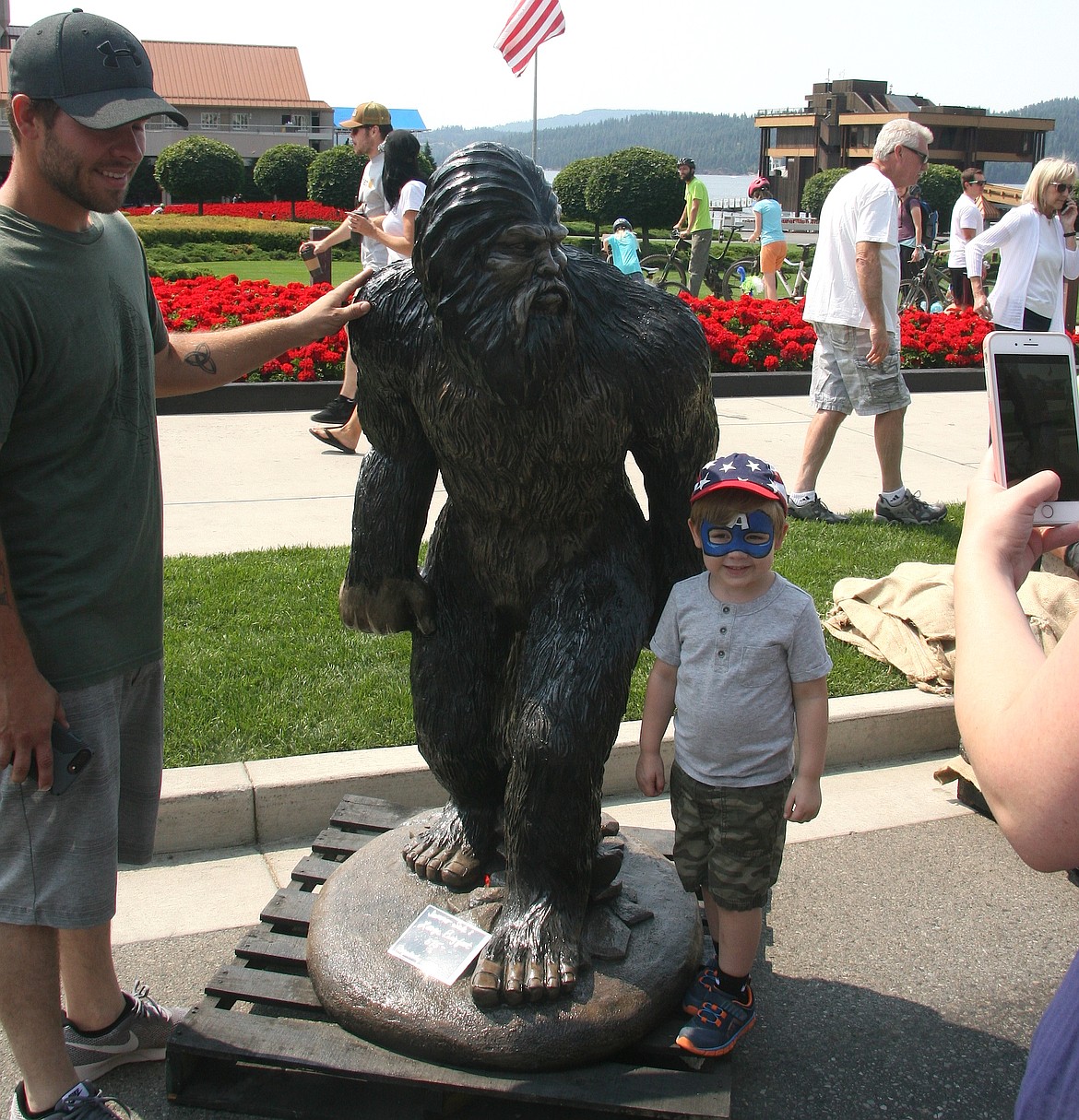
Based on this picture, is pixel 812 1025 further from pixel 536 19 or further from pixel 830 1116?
pixel 536 19

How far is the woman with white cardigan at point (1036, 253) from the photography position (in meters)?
6.92

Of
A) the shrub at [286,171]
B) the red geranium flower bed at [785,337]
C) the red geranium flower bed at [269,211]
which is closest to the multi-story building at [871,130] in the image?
the shrub at [286,171]

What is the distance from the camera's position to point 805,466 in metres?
6.77

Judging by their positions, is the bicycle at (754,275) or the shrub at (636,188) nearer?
the bicycle at (754,275)

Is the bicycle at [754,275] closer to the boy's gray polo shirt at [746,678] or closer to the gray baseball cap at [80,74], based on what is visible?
the boy's gray polo shirt at [746,678]

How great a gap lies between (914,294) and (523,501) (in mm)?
15788

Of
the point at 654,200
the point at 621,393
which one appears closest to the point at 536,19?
the point at 621,393

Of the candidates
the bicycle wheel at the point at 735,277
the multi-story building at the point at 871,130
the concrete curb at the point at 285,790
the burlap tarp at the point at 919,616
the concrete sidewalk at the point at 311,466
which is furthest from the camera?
the multi-story building at the point at 871,130

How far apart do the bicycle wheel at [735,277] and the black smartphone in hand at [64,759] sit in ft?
54.7

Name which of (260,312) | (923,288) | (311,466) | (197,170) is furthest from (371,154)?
(197,170)

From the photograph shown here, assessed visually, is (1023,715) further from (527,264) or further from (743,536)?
(527,264)

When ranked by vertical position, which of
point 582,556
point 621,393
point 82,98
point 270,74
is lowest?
point 582,556

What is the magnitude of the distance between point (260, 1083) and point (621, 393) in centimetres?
170

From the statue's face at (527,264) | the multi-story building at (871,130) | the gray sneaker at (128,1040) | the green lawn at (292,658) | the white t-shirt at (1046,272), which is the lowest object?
the gray sneaker at (128,1040)
